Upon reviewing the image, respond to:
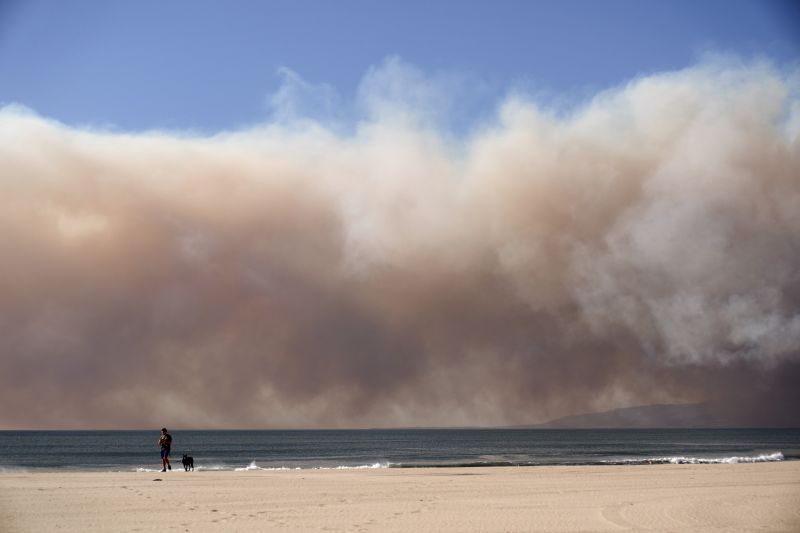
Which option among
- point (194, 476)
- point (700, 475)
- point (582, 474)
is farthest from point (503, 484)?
point (194, 476)

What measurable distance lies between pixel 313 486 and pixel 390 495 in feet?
16.9

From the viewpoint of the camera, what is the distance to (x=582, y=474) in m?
39.7

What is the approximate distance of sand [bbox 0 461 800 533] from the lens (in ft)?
70.3

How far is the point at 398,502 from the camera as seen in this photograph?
26.1 meters

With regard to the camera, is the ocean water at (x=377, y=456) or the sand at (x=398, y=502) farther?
the ocean water at (x=377, y=456)

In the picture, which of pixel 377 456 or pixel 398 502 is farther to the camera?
pixel 377 456

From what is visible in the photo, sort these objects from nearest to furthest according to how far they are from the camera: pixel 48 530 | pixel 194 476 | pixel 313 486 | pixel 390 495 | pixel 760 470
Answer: pixel 48 530 → pixel 390 495 → pixel 313 486 → pixel 194 476 → pixel 760 470

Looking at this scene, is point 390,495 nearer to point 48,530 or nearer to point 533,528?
point 533,528

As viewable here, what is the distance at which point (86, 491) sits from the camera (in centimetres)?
2989

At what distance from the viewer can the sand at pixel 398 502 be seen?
2142 cm

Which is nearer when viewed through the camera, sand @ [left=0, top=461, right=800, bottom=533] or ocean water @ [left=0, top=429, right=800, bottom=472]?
sand @ [left=0, top=461, right=800, bottom=533]

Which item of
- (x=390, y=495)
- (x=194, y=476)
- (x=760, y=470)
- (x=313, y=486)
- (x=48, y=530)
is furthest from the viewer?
(x=760, y=470)

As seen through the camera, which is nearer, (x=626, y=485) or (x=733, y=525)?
(x=733, y=525)

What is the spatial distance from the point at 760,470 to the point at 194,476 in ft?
103
